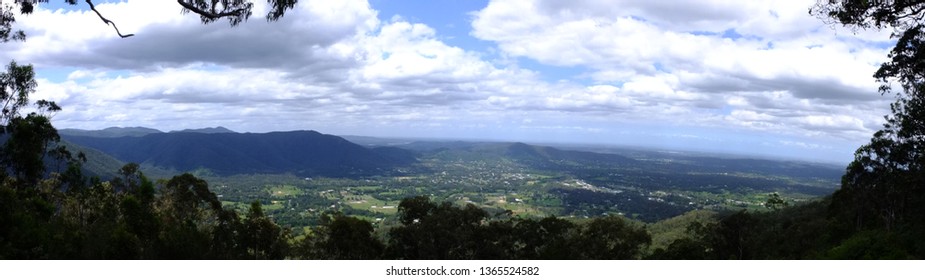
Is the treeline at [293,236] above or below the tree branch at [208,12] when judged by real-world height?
below

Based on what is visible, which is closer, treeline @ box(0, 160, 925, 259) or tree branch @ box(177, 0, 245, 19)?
tree branch @ box(177, 0, 245, 19)

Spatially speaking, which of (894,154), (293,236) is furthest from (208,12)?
(894,154)

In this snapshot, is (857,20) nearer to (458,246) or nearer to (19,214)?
(458,246)

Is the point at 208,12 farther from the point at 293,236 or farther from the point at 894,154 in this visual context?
the point at 894,154

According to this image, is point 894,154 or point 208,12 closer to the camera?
point 208,12

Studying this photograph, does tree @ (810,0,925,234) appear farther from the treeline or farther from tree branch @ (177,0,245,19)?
tree branch @ (177,0,245,19)

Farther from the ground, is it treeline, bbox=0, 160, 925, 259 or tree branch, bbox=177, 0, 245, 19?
tree branch, bbox=177, 0, 245, 19

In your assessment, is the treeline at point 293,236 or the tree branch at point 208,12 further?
the treeline at point 293,236

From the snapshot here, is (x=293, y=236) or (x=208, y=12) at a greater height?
(x=208, y=12)

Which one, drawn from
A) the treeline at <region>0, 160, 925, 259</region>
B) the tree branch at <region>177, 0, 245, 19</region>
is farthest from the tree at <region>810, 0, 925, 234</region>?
the tree branch at <region>177, 0, 245, 19</region>

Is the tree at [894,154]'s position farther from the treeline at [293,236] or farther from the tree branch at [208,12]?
the tree branch at [208,12]

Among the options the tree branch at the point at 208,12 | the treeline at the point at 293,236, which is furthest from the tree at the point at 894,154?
the tree branch at the point at 208,12
